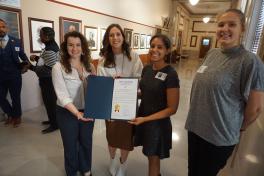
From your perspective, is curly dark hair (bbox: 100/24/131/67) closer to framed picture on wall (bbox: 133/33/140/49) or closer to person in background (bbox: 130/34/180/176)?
person in background (bbox: 130/34/180/176)

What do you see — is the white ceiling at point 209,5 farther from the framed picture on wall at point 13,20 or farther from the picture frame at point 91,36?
the framed picture on wall at point 13,20

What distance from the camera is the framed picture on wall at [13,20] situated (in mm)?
3092

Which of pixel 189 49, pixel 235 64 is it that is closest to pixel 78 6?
pixel 235 64

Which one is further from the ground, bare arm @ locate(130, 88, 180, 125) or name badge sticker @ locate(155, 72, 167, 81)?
name badge sticker @ locate(155, 72, 167, 81)

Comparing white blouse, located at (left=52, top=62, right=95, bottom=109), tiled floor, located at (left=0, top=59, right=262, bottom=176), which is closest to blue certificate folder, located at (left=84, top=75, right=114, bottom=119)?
white blouse, located at (left=52, top=62, right=95, bottom=109)

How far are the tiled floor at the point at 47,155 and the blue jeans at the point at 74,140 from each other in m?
0.32

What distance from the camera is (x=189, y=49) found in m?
19.2

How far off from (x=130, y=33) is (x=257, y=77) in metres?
6.50

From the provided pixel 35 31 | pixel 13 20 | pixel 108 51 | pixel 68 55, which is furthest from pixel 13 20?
pixel 108 51

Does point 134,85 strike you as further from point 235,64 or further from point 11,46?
point 11,46

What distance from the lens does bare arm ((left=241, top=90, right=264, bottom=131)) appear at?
3.81 feet

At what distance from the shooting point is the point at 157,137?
1.56 metres

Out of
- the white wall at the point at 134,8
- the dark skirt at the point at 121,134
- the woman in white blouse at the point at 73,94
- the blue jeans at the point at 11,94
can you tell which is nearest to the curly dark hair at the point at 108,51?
the woman in white blouse at the point at 73,94

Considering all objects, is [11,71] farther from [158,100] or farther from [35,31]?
[158,100]
